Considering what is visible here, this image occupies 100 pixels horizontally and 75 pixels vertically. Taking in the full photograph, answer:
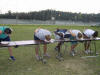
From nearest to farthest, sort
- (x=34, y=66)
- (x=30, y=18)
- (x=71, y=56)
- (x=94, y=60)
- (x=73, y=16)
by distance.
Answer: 1. (x=34, y=66)
2. (x=94, y=60)
3. (x=71, y=56)
4. (x=30, y=18)
5. (x=73, y=16)

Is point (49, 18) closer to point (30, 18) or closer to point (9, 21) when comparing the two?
point (30, 18)

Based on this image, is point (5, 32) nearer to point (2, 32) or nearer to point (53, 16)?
point (2, 32)

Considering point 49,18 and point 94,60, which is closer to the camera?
point 94,60

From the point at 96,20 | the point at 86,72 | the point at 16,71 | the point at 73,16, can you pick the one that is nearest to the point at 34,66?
the point at 16,71

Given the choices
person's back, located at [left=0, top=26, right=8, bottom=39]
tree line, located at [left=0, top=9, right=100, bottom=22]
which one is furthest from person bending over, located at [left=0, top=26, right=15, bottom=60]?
tree line, located at [left=0, top=9, right=100, bottom=22]

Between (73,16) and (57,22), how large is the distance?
18.3ft

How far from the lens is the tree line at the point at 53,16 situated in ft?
129

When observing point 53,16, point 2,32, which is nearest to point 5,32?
point 2,32

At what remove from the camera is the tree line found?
39.4m

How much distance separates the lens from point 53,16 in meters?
42.9

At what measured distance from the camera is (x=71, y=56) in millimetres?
6453

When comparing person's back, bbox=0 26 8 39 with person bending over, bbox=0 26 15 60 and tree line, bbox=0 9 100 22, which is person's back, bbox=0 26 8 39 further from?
tree line, bbox=0 9 100 22

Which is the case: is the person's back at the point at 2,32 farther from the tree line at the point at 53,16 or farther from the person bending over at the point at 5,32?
the tree line at the point at 53,16

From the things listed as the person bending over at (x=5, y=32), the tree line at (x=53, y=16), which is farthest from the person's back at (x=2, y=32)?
the tree line at (x=53, y=16)
